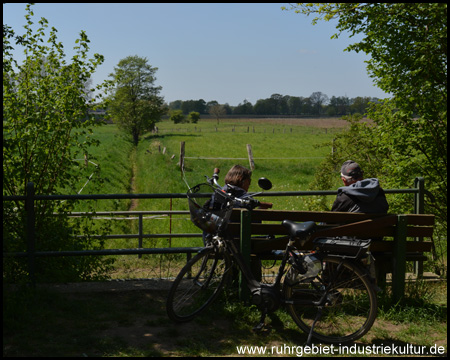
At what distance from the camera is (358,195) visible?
5.46 metres

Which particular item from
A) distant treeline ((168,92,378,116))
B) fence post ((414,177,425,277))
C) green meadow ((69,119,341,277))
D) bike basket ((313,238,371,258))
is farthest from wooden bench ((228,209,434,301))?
distant treeline ((168,92,378,116))

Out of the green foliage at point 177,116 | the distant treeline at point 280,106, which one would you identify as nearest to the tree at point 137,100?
the green foliage at point 177,116

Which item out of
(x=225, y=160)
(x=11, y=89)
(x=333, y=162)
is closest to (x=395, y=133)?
(x=333, y=162)

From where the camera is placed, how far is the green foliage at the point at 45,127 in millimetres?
7035

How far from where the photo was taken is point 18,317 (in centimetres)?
505

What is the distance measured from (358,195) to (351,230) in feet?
1.22

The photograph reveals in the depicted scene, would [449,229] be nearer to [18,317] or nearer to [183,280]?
→ [183,280]

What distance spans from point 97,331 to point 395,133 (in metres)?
6.73

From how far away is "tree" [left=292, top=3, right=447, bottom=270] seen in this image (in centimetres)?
846

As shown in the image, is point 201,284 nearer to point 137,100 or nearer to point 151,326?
point 151,326

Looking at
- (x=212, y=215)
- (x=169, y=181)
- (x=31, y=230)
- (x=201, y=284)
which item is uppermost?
(x=212, y=215)

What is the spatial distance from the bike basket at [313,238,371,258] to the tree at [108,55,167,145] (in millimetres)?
48238

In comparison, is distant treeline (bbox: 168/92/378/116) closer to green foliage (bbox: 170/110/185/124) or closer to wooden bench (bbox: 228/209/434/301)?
green foliage (bbox: 170/110/185/124)

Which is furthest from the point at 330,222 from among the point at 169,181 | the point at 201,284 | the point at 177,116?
the point at 177,116
